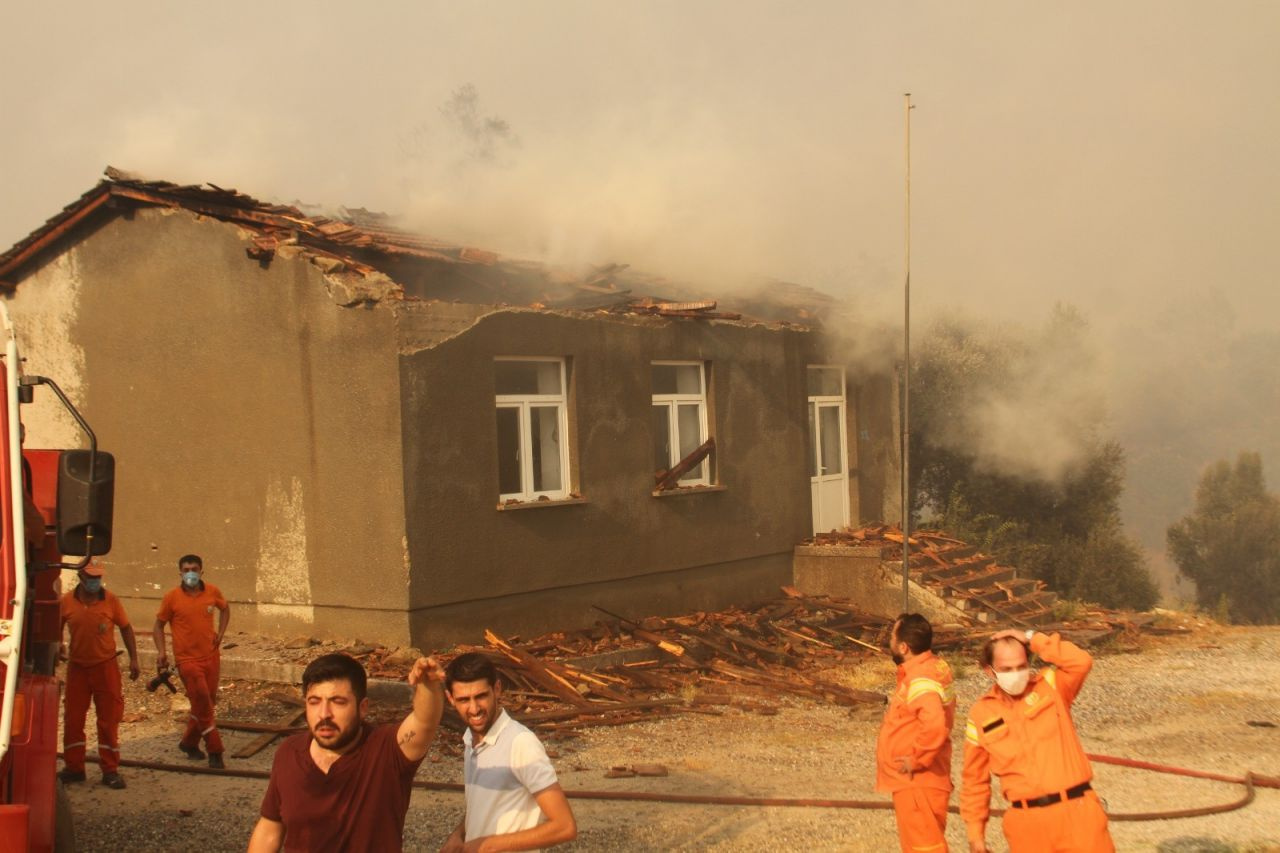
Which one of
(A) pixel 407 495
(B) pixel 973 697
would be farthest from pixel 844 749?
(A) pixel 407 495

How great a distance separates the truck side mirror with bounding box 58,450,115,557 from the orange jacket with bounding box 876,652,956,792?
3408 mm

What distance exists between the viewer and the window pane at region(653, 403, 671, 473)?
1586cm

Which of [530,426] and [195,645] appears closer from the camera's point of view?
[195,645]

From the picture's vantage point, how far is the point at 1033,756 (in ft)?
15.8

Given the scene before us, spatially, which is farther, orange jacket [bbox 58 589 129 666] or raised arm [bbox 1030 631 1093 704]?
orange jacket [bbox 58 589 129 666]

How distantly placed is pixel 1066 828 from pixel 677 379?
38.9 ft

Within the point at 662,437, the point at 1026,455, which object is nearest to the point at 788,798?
the point at 662,437

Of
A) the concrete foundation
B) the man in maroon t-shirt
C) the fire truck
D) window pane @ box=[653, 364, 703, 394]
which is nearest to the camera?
the man in maroon t-shirt

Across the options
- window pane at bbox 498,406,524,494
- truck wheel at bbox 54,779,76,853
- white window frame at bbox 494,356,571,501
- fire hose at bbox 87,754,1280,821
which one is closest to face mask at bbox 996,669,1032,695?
fire hose at bbox 87,754,1280,821

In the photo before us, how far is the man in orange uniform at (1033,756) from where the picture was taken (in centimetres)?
469

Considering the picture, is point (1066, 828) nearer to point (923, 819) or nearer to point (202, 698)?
point (923, 819)

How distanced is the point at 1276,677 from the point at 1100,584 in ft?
34.5

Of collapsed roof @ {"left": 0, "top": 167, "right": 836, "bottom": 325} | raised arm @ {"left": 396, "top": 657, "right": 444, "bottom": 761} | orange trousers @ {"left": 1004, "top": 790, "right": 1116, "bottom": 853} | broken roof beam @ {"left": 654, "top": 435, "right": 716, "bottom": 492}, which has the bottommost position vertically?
orange trousers @ {"left": 1004, "top": 790, "right": 1116, "bottom": 853}

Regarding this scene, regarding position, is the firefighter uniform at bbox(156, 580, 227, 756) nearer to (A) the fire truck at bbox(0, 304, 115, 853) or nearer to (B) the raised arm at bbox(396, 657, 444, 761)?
(A) the fire truck at bbox(0, 304, 115, 853)
